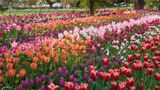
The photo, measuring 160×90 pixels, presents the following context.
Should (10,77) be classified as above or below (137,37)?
above

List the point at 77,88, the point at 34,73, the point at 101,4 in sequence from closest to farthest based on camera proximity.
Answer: the point at 77,88 < the point at 34,73 < the point at 101,4

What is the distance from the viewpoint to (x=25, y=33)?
10688mm

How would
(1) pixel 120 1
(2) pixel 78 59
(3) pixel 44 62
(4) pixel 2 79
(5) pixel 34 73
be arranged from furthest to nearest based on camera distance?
(1) pixel 120 1 → (2) pixel 78 59 → (3) pixel 44 62 → (5) pixel 34 73 → (4) pixel 2 79

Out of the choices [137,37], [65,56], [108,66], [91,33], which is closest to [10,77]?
[65,56]

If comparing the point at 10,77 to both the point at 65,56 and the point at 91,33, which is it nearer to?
the point at 65,56

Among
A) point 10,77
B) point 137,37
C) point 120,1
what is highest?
point 10,77

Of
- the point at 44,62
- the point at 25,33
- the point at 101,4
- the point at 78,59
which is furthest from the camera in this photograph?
the point at 101,4

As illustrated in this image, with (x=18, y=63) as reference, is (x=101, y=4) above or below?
below

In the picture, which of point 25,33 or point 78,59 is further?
point 25,33

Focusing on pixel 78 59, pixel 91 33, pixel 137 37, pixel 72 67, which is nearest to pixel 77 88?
pixel 72 67

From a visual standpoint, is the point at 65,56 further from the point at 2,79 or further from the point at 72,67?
the point at 2,79

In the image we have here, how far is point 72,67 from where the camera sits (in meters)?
5.70

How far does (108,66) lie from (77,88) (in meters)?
1.74

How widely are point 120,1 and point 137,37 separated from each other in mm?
57534
